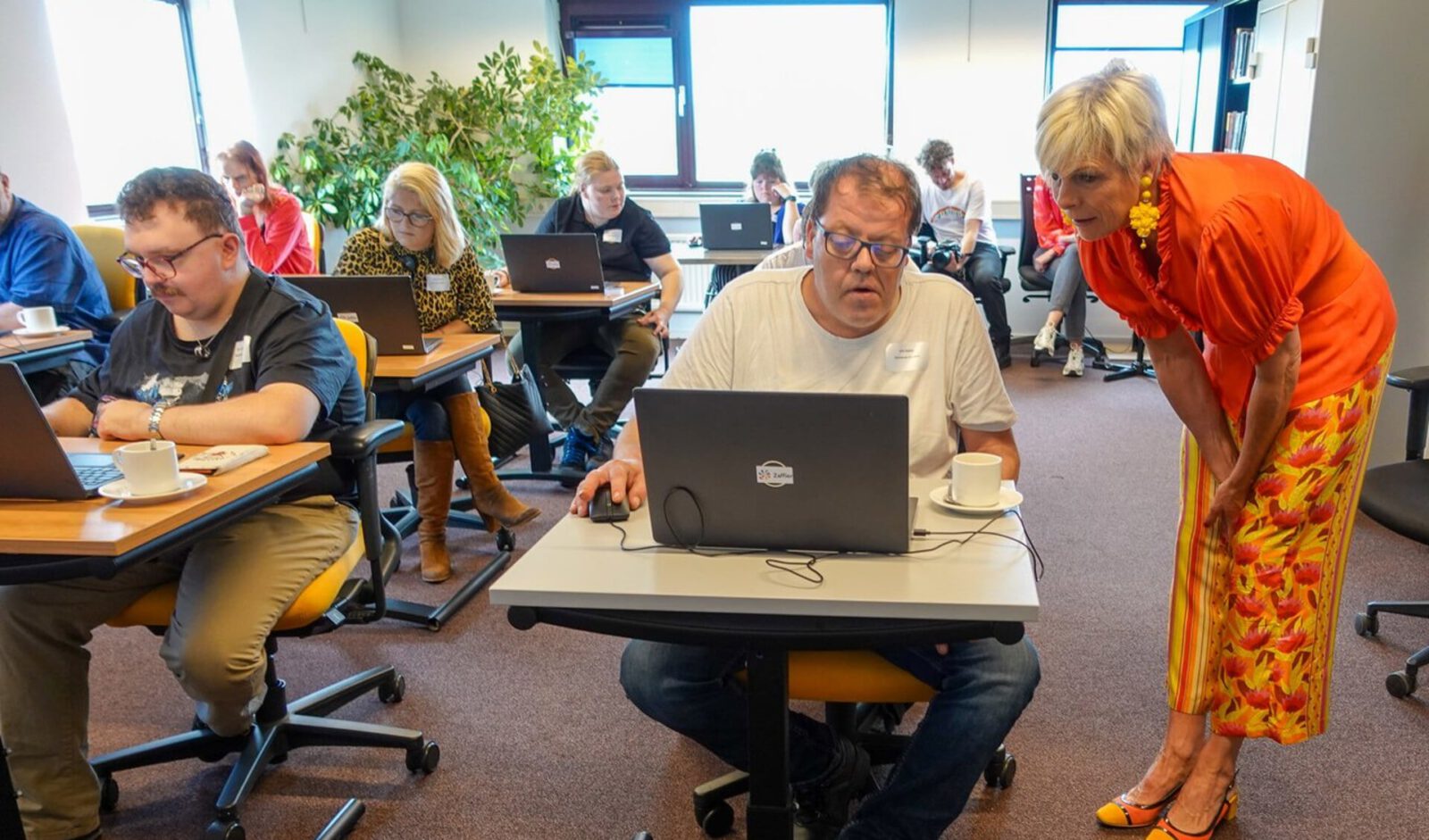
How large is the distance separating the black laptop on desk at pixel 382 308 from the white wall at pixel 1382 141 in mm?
2767

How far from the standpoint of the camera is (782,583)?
3.75 feet

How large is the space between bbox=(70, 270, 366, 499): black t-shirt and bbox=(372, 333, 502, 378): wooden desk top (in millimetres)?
411

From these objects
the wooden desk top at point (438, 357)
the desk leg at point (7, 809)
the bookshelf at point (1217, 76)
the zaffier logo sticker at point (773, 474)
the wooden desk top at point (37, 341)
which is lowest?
the desk leg at point (7, 809)

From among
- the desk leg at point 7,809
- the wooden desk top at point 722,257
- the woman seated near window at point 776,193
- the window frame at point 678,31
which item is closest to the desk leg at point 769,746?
the desk leg at point 7,809

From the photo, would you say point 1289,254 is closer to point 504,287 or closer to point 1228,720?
point 1228,720

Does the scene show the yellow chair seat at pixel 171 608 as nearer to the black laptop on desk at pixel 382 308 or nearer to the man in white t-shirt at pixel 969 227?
the black laptop on desk at pixel 382 308

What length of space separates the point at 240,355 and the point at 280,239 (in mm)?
2410

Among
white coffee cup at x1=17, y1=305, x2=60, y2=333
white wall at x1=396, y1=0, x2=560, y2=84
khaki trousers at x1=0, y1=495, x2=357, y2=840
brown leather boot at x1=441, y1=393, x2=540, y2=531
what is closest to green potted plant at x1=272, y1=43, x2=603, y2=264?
white wall at x1=396, y1=0, x2=560, y2=84

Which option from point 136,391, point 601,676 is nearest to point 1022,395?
point 601,676

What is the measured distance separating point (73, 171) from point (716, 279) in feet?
9.76

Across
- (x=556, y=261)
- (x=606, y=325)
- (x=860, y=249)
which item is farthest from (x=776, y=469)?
(x=606, y=325)

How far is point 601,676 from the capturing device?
2.34m

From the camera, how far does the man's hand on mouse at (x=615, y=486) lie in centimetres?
140

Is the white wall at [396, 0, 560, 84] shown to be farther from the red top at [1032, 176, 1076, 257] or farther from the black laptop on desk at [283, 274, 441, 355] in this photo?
the black laptop on desk at [283, 274, 441, 355]
